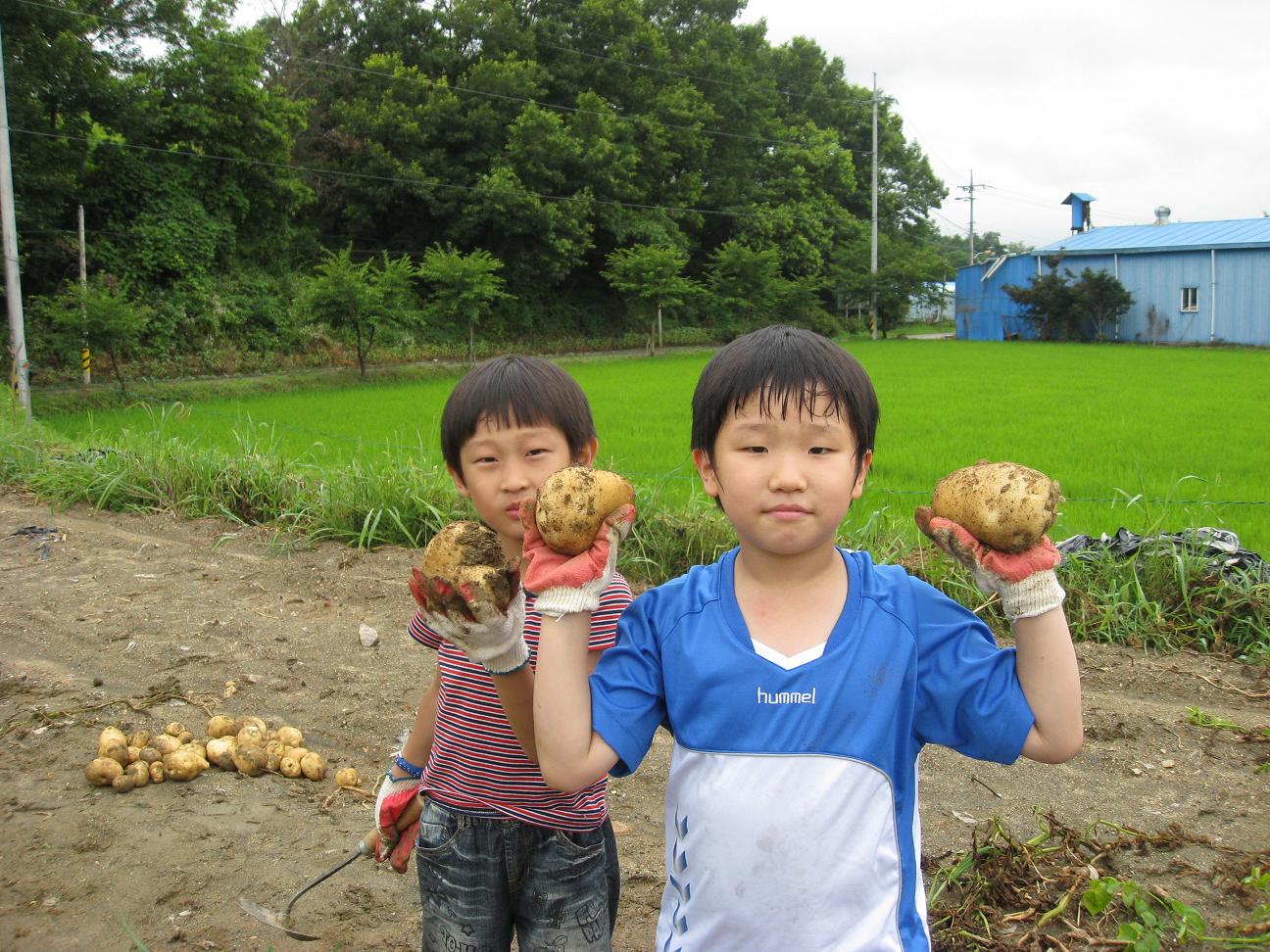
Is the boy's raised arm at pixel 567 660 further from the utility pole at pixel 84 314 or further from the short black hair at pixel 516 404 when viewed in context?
the utility pole at pixel 84 314

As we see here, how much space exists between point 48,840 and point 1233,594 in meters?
4.25

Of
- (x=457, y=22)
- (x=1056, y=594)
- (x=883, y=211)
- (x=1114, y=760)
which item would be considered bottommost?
(x=1114, y=760)

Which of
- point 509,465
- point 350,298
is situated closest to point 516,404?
point 509,465

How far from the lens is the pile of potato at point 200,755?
10.2ft

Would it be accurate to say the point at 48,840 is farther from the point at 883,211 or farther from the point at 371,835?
the point at 883,211

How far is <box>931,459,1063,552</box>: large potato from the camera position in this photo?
3.93 feet

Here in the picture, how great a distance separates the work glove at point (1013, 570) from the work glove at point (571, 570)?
0.39 m

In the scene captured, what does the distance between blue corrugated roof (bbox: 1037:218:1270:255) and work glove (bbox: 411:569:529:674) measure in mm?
33313

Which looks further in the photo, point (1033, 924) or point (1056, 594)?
point (1033, 924)

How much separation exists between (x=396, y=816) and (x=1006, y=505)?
1.28 metres

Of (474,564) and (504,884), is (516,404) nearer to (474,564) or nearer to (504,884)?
(474,564)

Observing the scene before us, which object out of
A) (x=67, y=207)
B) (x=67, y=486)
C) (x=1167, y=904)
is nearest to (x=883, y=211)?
(x=67, y=207)

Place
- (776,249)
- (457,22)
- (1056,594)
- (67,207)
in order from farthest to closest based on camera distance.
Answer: (776,249) → (457,22) → (67,207) → (1056,594)

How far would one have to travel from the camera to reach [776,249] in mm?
33875
